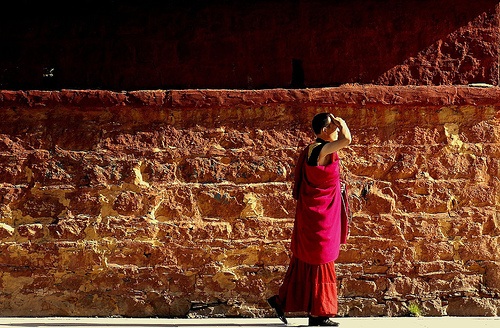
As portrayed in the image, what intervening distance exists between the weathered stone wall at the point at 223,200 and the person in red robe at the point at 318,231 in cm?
48

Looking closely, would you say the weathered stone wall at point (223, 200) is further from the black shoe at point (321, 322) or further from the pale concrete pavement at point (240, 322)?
the black shoe at point (321, 322)

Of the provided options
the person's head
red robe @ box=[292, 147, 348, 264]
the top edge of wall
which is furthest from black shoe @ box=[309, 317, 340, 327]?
the top edge of wall

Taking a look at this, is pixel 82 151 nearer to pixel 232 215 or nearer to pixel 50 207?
pixel 50 207

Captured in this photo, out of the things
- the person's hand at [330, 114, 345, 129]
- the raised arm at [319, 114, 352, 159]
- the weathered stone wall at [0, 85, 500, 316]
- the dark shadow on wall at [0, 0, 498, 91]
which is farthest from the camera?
the dark shadow on wall at [0, 0, 498, 91]

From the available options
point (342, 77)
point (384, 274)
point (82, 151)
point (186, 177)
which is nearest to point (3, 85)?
point (82, 151)

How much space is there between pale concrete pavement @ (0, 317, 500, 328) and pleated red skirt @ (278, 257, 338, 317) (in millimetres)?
215

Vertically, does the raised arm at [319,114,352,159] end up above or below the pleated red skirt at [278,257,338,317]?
above

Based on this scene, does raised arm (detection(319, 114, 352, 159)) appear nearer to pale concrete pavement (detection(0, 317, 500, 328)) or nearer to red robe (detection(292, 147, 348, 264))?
red robe (detection(292, 147, 348, 264))

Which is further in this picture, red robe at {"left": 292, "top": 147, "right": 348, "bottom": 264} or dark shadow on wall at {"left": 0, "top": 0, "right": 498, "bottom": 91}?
dark shadow on wall at {"left": 0, "top": 0, "right": 498, "bottom": 91}

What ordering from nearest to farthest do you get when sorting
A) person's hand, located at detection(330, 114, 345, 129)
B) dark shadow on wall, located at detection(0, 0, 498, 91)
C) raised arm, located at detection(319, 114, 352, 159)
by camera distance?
raised arm, located at detection(319, 114, 352, 159) < person's hand, located at detection(330, 114, 345, 129) < dark shadow on wall, located at detection(0, 0, 498, 91)

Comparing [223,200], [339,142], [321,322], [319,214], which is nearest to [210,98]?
[223,200]

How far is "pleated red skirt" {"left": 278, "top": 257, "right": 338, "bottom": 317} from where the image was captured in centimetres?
668

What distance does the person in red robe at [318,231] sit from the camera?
22.0 ft

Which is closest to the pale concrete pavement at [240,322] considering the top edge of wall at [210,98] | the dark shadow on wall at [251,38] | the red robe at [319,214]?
the red robe at [319,214]
